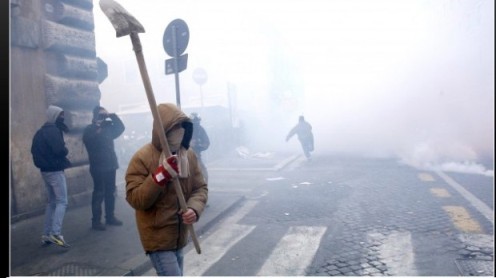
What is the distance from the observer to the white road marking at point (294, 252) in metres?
4.06

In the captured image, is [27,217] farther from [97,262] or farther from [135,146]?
[135,146]

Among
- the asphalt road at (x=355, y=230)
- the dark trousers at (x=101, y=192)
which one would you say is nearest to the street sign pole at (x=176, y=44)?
the dark trousers at (x=101, y=192)

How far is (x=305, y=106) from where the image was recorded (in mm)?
28828

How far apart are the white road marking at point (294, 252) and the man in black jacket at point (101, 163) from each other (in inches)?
93.7

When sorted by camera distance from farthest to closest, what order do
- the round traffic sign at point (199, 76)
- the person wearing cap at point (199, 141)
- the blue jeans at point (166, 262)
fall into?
the round traffic sign at point (199, 76)
the person wearing cap at point (199, 141)
the blue jeans at point (166, 262)

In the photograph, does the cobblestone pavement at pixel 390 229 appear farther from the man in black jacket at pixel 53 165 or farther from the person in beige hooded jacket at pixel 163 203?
the man in black jacket at pixel 53 165

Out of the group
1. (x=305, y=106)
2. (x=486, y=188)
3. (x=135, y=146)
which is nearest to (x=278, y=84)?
(x=305, y=106)

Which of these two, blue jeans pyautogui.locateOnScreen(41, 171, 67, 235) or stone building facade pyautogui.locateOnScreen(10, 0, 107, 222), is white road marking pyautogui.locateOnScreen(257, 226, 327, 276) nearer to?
blue jeans pyautogui.locateOnScreen(41, 171, 67, 235)

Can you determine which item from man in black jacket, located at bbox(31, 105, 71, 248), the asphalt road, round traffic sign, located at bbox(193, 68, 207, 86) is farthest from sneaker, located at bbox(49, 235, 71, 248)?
round traffic sign, located at bbox(193, 68, 207, 86)

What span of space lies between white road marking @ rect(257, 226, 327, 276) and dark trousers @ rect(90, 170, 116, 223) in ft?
7.94

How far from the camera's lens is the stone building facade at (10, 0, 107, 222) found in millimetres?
5879

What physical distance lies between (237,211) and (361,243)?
255cm

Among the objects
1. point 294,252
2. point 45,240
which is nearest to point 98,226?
point 45,240

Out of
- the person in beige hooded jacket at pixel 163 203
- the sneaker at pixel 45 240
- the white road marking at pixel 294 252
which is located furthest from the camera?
the sneaker at pixel 45 240
